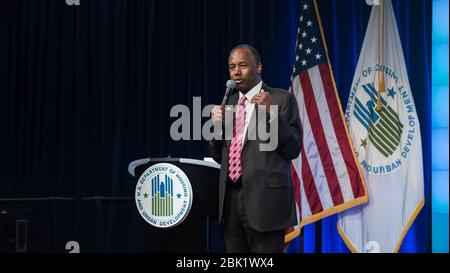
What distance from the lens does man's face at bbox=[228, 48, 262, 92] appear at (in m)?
2.73

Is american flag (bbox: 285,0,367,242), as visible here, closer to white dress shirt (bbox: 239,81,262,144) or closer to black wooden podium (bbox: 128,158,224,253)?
black wooden podium (bbox: 128,158,224,253)

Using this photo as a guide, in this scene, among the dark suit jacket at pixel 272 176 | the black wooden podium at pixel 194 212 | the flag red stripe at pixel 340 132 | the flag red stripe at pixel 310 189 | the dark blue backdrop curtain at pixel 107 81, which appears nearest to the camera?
the dark suit jacket at pixel 272 176

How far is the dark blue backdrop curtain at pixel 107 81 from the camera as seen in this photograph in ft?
17.3

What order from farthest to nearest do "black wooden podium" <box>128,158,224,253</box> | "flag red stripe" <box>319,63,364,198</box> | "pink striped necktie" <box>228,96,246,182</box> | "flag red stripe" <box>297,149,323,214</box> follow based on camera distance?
"flag red stripe" <box>297,149,323,214</box>, "flag red stripe" <box>319,63,364,198</box>, "black wooden podium" <box>128,158,224,253</box>, "pink striped necktie" <box>228,96,246,182</box>

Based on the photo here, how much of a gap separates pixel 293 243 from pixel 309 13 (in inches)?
79.1

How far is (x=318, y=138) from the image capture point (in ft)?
15.7

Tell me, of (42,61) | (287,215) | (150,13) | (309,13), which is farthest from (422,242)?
(42,61)

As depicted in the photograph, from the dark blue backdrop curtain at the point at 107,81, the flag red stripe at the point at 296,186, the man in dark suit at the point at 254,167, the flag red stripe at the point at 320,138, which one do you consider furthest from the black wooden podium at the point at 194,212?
the dark blue backdrop curtain at the point at 107,81

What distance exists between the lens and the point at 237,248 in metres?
2.64

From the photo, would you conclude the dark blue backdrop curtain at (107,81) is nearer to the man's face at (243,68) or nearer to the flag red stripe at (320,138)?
the flag red stripe at (320,138)

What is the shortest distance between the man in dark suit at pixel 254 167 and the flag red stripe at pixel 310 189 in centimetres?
208

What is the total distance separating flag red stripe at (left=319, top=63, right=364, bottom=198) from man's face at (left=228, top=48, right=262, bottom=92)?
2106mm

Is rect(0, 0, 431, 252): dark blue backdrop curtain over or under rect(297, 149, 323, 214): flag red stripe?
over

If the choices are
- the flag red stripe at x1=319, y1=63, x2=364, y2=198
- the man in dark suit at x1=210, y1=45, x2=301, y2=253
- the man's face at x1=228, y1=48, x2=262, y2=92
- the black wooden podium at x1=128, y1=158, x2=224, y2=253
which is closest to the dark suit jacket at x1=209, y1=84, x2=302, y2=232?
the man in dark suit at x1=210, y1=45, x2=301, y2=253
